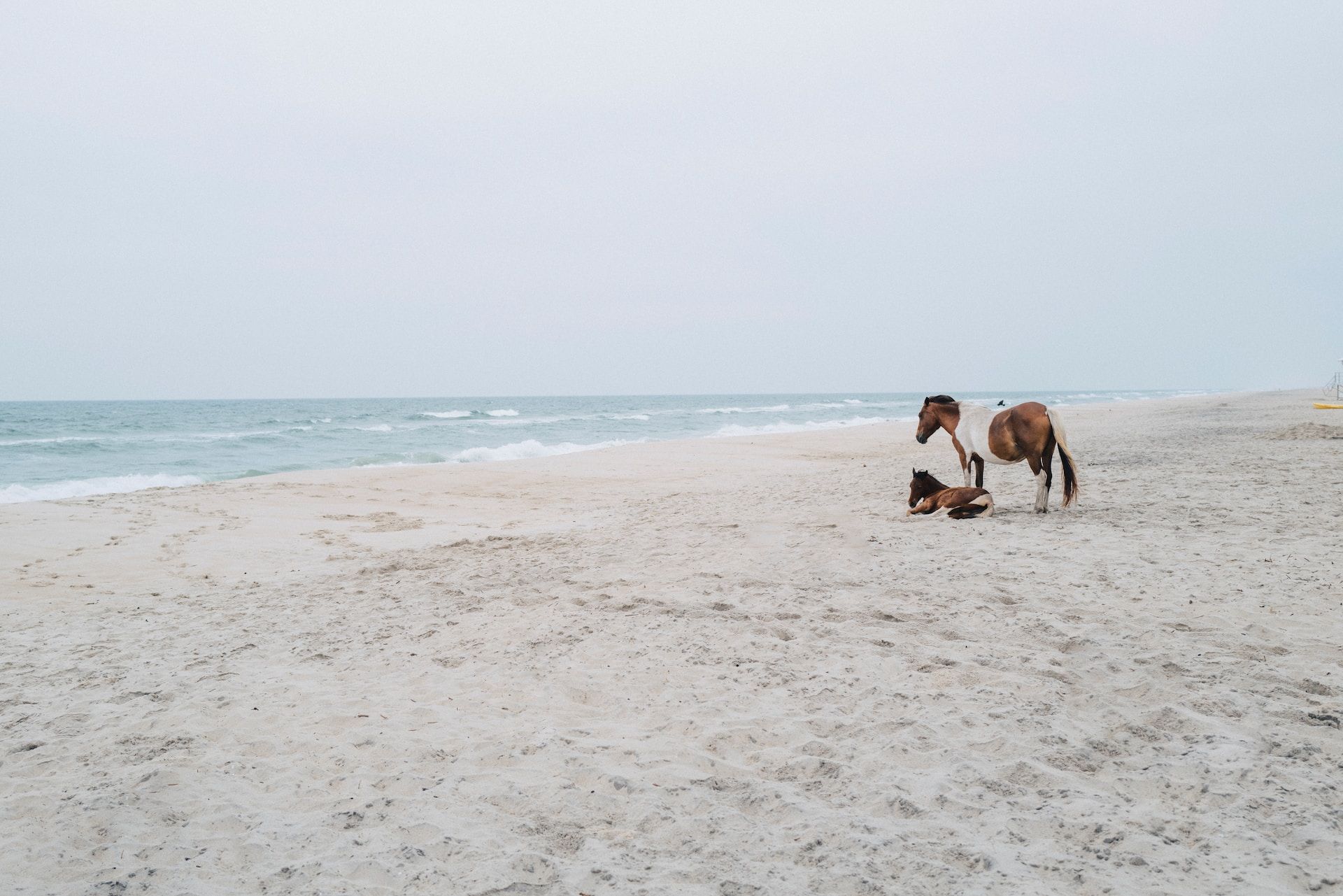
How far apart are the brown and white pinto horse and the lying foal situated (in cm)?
53

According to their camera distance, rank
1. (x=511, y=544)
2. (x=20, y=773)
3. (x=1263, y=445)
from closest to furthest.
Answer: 1. (x=20, y=773)
2. (x=511, y=544)
3. (x=1263, y=445)

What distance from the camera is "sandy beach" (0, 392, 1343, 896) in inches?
112

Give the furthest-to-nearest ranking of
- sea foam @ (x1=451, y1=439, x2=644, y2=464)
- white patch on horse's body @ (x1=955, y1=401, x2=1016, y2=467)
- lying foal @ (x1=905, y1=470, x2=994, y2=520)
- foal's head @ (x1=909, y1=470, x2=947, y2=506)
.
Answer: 1. sea foam @ (x1=451, y1=439, x2=644, y2=464)
2. foal's head @ (x1=909, y1=470, x2=947, y2=506)
3. white patch on horse's body @ (x1=955, y1=401, x2=1016, y2=467)
4. lying foal @ (x1=905, y1=470, x2=994, y2=520)

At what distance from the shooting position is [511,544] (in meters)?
8.75

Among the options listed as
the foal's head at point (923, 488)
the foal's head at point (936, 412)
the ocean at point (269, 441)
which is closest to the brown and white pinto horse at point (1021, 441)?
the foal's head at point (936, 412)

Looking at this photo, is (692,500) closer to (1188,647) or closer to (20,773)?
(1188,647)

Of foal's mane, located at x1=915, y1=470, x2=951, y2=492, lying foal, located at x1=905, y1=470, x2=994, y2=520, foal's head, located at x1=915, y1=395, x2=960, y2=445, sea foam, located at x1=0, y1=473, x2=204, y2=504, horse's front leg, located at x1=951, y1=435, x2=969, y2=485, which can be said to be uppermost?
foal's head, located at x1=915, y1=395, x2=960, y2=445

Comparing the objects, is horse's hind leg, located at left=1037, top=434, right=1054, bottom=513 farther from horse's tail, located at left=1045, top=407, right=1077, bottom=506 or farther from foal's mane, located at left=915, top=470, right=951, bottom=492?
foal's mane, located at left=915, top=470, right=951, bottom=492

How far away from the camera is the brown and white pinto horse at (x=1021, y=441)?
8602 mm

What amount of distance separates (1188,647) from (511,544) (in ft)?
21.3

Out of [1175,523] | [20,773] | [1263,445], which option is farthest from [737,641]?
[1263,445]

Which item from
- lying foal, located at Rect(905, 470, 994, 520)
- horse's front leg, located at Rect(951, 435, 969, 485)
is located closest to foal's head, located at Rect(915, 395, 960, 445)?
horse's front leg, located at Rect(951, 435, 969, 485)

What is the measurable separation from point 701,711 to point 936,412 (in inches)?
287

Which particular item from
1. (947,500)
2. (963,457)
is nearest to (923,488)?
(947,500)
